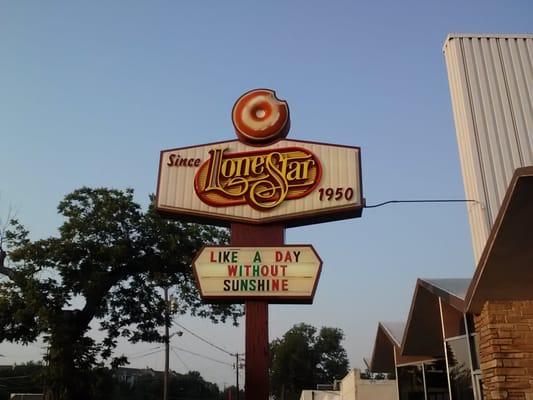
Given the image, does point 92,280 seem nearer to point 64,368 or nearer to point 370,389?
point 64,368

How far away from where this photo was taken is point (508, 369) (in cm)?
921

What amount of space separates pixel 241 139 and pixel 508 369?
6.73 meters

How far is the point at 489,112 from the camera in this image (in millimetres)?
12719

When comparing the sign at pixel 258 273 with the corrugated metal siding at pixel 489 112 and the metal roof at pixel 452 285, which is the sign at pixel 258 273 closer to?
the metal roof at pixel 452 285

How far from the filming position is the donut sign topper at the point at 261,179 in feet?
36.4

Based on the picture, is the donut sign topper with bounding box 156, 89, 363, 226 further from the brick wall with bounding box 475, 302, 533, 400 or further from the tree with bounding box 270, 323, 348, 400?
the tree with bounding box 270, 323, 348, 400

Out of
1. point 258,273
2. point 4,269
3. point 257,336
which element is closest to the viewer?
point 257,336

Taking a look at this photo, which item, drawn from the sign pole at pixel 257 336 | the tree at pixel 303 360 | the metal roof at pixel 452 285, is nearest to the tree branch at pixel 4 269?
the sign pole at pixel 257 336

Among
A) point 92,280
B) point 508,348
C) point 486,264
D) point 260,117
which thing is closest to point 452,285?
point 508,348

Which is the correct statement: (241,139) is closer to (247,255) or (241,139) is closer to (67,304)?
(247,255)

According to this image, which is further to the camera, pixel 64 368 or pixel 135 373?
pixel 135 373

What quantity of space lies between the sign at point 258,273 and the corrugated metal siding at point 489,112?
12.9ft

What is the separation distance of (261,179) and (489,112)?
5.64m

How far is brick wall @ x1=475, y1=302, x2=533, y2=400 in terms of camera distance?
9.10 metres
